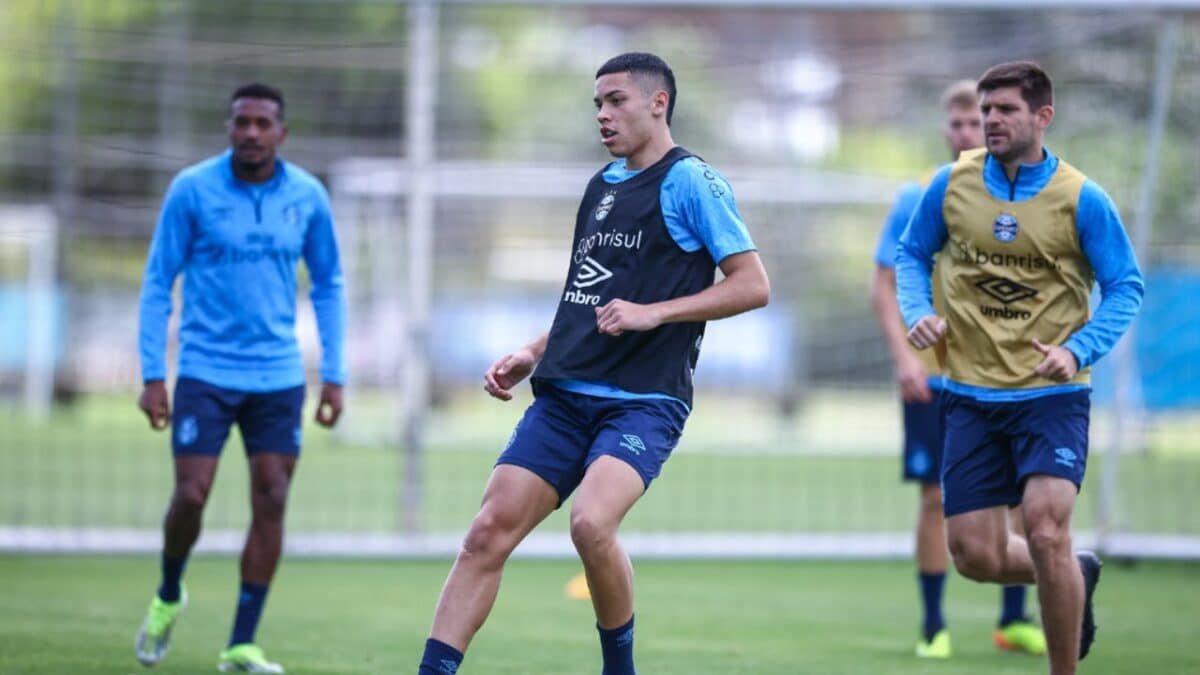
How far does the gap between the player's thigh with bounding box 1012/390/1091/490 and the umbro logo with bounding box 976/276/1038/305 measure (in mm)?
366

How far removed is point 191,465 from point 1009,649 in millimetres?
3756

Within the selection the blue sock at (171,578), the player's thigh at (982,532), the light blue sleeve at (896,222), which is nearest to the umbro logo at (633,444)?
the player's thigh at (982,532)

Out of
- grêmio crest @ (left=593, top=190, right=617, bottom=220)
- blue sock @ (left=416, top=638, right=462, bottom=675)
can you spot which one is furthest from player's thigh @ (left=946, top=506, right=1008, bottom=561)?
blue sock @ (left=416, top=638, right=462, bottom=675)

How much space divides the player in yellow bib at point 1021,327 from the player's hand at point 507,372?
4.46ft

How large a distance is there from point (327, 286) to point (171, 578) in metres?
1.40

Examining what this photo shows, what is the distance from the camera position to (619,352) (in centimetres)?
559

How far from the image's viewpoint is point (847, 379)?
24125 mm

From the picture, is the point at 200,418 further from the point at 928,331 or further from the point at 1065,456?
the point at 1065,456

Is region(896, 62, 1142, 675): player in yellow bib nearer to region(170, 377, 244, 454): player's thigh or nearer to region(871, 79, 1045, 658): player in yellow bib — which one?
region(871, 79, 1045, 658): player in yellow bib

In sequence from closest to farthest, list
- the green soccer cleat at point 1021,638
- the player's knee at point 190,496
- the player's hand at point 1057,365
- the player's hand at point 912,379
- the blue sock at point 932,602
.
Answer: the player's hand at point 1057,365
the player's knee at point 190,496
the player's hand at point 912,379
the blue sock at point 932,602
the green soccer cleat at point 1021,638

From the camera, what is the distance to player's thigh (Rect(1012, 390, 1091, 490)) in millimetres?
5906

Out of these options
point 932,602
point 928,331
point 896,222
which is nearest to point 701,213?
point 928,331

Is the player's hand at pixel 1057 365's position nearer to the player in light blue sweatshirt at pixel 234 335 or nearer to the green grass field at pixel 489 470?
the player in light blue sweatshirt at pixel 234 335

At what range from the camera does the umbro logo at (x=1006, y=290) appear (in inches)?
240
